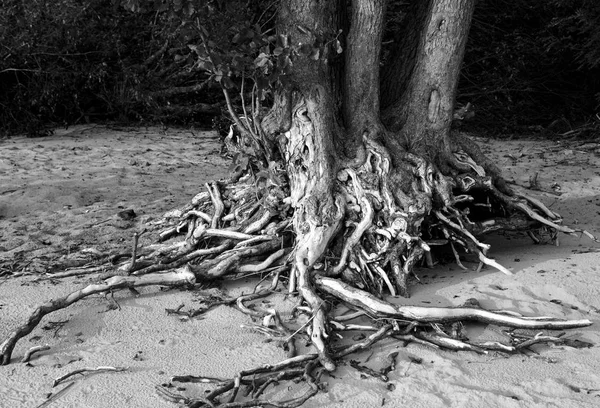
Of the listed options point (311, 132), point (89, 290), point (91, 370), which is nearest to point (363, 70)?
point (311, 132)

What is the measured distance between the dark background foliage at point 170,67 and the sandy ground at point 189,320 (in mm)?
2357

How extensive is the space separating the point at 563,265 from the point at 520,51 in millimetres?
7221

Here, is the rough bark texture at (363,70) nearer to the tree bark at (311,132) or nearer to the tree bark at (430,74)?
the tree bark at (311,132)

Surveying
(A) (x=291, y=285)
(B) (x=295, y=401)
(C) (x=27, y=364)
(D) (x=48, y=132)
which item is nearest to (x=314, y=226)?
(A) (x=291, y=285)

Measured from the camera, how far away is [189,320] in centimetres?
441

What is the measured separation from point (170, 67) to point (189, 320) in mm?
6735

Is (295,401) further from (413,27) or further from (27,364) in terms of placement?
(413,27)

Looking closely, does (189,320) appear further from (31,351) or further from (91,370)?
(31,351)

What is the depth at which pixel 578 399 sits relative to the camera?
11.7ft

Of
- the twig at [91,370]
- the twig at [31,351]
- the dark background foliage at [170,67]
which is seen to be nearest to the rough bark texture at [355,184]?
the twig at [31,351]

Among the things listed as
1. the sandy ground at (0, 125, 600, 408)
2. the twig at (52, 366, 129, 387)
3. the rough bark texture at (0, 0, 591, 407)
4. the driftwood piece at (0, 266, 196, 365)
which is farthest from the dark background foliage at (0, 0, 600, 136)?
the twig at (52, 366, 129, 387)

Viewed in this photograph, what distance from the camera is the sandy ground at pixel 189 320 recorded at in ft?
11.9

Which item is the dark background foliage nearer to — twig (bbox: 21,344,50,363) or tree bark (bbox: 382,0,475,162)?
tree bark (bbox: 382,0,475,162)

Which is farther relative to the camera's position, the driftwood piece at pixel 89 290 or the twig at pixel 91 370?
the driftwood piece at pixel 89 290
